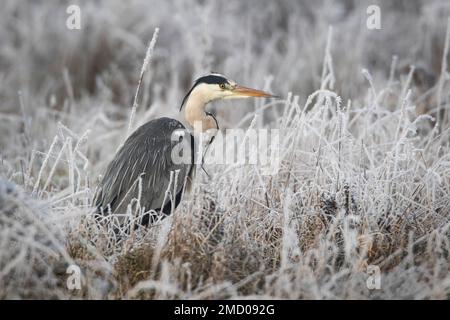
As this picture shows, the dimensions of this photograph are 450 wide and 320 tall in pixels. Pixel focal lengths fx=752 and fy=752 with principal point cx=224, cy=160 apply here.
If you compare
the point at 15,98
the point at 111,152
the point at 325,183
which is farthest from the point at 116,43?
the point at 325,183

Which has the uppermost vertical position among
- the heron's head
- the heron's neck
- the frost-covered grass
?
the heron's head

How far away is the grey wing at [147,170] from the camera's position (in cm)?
367

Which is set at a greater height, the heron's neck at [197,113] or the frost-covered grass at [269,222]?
the heron's neck at [197,113]

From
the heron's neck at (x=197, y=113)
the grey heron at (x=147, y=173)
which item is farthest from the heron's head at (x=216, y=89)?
the grey heron at (x=147, y=173)

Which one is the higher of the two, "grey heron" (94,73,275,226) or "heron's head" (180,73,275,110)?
"heron's head" (180,73,275,110)

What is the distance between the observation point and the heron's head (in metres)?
4.05

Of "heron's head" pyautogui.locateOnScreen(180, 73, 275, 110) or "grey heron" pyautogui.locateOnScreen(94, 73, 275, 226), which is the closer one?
"grey heron" pyautogui.locateOnScreen(94, 73, 275, 226)

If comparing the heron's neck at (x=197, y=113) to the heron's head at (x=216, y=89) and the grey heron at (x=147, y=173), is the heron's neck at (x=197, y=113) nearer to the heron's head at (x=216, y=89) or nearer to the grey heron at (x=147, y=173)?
the heron's head at (x=216, y=89)

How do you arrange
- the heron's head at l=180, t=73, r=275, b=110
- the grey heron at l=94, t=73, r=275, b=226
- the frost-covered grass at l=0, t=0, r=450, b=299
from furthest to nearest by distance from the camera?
1. the heron's head at l=180, t=73, r=275, b=110
2. the grey heron at l=94, t=73, r=275, b=226
3. the frost-covered grass at l=0, t=0, r=450, b=299

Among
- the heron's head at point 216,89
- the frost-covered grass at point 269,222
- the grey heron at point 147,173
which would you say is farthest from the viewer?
the heron's head at point 216,89

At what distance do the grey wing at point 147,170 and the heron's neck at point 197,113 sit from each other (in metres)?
0.27

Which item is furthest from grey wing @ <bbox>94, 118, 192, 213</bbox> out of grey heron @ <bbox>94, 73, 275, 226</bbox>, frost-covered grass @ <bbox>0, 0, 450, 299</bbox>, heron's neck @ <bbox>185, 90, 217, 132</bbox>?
heron's neck @ <bbox>185, 90, 217, 132</bbox>

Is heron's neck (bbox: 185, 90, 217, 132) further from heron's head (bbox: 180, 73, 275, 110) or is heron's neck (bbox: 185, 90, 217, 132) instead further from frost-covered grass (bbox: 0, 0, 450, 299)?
frost-covered grass (bbox: 0, 0, 450, 299)

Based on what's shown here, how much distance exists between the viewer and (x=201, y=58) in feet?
19.2
